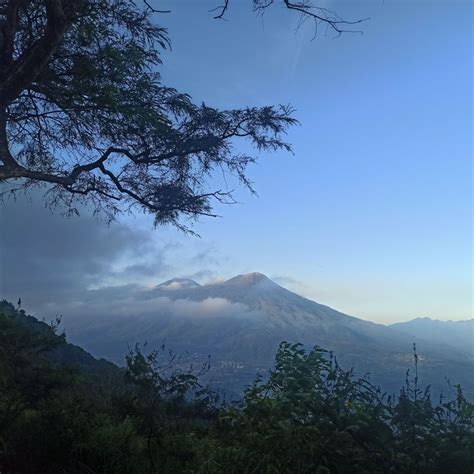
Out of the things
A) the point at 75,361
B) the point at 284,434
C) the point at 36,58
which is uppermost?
the point at 36,58

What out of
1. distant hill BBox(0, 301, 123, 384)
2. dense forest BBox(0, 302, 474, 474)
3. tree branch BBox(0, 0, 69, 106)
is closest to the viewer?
dense forest BBox(0, 302, 474, 474)

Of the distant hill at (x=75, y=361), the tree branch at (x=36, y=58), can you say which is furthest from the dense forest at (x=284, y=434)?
the tree branch at (x=36, y=58)

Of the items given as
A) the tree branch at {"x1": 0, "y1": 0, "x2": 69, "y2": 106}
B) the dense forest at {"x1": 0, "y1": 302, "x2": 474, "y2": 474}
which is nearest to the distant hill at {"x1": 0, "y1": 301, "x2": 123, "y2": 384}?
the dense forest at {"x1": 0, "y1": 302, "x2": 474, "y2": 474}

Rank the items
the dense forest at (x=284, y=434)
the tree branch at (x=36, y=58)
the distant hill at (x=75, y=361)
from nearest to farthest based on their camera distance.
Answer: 1. the dense forest at (x=284, y=434)
2. the tree branch at (x=36, y=58)
3. the distant hill at (x=75, y=361)

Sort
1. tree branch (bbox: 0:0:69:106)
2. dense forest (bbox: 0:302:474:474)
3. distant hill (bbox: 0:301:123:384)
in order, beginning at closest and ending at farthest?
dense forest (bbox: 0:302:474:474), tree branch (bbox: 0:0:69:106), distant hill (bbox: 0:301:123:384)

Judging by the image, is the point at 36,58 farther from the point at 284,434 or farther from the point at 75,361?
the point at 75,361

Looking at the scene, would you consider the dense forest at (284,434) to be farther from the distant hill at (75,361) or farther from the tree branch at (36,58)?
the tree branch at (36,58)

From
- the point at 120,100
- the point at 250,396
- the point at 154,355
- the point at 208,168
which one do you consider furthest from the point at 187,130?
the point at 250,396

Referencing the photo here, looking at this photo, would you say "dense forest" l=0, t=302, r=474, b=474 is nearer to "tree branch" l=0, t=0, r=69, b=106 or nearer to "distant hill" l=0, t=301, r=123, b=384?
"distant hill" l=0, t=301, r=123, b=384

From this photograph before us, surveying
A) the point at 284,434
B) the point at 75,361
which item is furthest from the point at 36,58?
the point at 75,361

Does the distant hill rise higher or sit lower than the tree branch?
lower

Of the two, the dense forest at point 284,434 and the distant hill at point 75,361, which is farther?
the distant hill at point 75,361

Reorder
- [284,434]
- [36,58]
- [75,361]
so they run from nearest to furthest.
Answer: [284,434] < [36,58] < [75,361]

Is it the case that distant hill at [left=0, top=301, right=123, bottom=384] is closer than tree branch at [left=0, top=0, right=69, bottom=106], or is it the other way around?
tree branch at [left=0, top=0, right=69, bottom=106]
